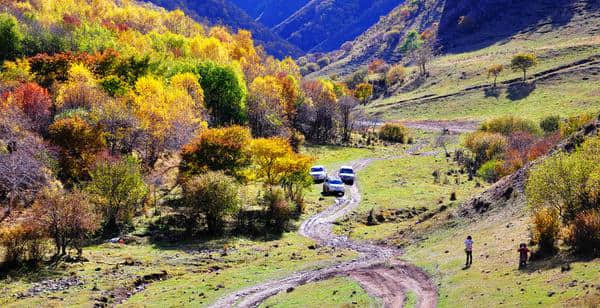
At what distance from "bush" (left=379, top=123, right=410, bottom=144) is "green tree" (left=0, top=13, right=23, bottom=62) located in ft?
274

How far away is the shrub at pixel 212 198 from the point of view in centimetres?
5397

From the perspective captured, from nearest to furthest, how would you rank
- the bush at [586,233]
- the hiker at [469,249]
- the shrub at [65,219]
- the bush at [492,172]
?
1. the bush at [586,233]
2. the hiker at [469,249]
3. the shrub at [65,219]
4. the bush at [492,172]

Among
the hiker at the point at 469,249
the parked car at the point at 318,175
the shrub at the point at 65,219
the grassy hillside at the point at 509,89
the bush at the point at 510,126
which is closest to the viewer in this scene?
the hiker at the point at 469,249

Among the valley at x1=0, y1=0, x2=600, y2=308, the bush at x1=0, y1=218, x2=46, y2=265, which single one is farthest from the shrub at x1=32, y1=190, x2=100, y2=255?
the bush at x1=0, y1=218, x2=46, y2=265

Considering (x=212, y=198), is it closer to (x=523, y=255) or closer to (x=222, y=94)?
(x=523, y=255)

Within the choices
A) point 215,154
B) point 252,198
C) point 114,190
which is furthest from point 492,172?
point 114,190

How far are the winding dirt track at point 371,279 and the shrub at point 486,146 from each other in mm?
45906

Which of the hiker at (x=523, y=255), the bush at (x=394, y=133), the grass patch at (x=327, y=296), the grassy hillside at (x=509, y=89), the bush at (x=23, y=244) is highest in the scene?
the grassy hillside at (x=509, y=89)

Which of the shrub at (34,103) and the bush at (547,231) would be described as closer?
the bush at (547,231)

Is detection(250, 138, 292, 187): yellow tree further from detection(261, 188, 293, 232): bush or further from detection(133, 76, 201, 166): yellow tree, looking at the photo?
detection(133, 76, 201, 166): yellow tree

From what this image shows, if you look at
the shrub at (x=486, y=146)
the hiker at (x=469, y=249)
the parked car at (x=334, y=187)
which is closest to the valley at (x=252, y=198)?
the shrub at (x=486, y=146)

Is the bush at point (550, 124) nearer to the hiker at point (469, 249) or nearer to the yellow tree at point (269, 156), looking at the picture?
the yellow tree at point (269, 156)

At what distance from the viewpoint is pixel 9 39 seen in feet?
336

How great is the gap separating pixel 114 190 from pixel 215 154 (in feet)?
46.2
